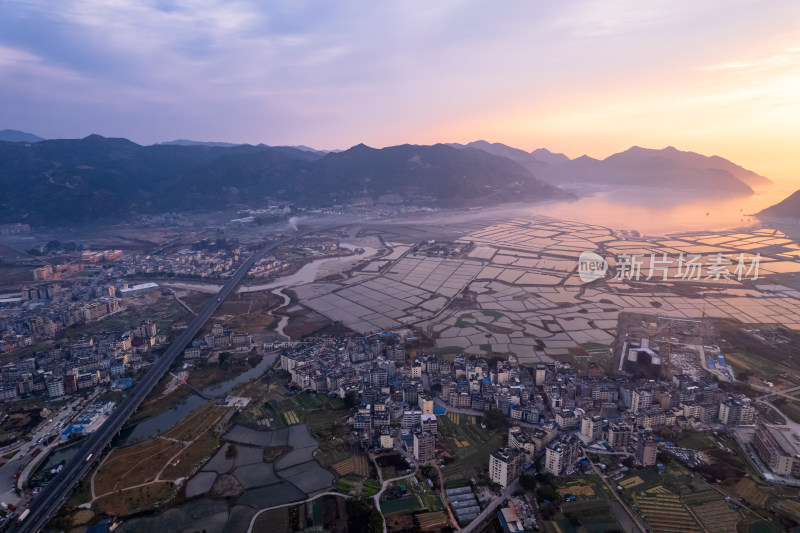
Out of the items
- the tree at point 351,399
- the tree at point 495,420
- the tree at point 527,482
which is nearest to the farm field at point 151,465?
the tree at point 351,399

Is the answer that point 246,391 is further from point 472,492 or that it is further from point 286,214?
point 286,214

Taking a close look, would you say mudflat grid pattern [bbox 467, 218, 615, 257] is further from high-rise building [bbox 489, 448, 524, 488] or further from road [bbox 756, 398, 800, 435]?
high-rise building [bbox 489, 448, 524, 488]

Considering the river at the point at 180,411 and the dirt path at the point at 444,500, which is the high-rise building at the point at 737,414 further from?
the river at the point at 180,411

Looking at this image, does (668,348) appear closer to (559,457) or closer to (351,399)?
(559,457)

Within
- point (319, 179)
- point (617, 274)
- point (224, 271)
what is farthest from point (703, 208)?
point (224, 271)

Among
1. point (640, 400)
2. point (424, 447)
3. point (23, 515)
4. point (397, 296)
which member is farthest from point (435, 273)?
point (23, 515)
